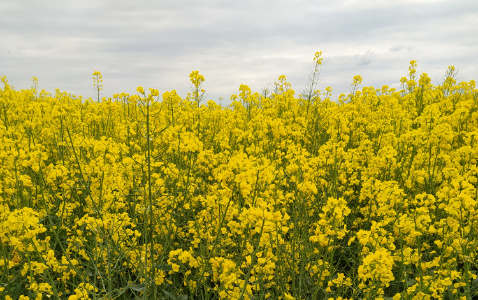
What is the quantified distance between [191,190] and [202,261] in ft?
2.15

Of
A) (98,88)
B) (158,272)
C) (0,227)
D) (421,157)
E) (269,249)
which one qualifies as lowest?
(158,272)

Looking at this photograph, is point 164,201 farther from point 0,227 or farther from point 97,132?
point 97,132

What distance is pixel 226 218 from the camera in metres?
2.80

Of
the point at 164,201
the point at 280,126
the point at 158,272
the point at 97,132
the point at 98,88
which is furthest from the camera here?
the point at 98,88

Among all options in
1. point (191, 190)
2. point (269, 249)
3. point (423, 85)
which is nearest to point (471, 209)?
point (269, 249)

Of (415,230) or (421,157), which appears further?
(421,157)

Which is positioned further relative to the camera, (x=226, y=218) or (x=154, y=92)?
(x=226, y=218)

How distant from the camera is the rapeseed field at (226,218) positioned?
229cm

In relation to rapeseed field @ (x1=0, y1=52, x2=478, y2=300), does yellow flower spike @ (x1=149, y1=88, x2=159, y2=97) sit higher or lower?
higher

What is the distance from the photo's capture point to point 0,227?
2289 millimetres

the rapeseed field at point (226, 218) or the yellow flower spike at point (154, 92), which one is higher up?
the yellow flower spike at point (154, 92)

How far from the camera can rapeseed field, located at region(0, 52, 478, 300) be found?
2.29 metres

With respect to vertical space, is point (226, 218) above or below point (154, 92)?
below

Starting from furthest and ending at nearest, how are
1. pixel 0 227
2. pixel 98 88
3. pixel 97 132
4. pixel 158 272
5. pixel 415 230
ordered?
pixel 98 88 → pixel 97 132 → pixel 158 272 → pixel 415 230 → pixel 0 227
